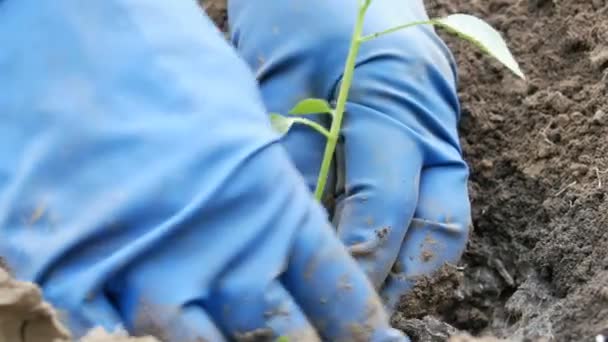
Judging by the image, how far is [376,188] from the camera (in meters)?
1.56

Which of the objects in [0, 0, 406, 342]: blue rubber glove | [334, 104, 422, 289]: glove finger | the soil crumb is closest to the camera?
the soil crumb

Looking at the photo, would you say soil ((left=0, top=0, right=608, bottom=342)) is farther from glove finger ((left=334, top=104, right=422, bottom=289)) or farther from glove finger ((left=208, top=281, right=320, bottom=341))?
glove finger ((left=208, top=281, right=320, bottom=341))

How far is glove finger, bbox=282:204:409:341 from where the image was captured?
1.26m

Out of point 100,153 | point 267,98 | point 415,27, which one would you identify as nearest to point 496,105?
point 415,27

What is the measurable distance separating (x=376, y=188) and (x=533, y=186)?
36cm

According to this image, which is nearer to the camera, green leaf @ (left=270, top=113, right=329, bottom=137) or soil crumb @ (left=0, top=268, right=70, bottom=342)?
soil crumb @ (left=0, top=268, right=70, bottom=342)

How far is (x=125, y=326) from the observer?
1.23 m

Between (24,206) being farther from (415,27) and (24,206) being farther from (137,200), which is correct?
(415,27)

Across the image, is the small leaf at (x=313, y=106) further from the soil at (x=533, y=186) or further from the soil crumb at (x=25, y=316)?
the soil crumb at (x=25, y=316)

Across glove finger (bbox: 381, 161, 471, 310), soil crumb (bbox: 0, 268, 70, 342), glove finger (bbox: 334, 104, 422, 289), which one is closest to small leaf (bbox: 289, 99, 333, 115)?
glove finger (bbox: 334, 104, 422, 289)

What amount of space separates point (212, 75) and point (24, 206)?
0.34 meters

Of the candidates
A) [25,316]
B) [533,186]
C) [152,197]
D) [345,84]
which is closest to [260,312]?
[152,197]

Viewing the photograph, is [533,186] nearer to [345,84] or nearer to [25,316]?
[345,84]

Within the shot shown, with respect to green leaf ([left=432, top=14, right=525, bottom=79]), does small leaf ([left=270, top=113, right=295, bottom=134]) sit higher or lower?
lower
